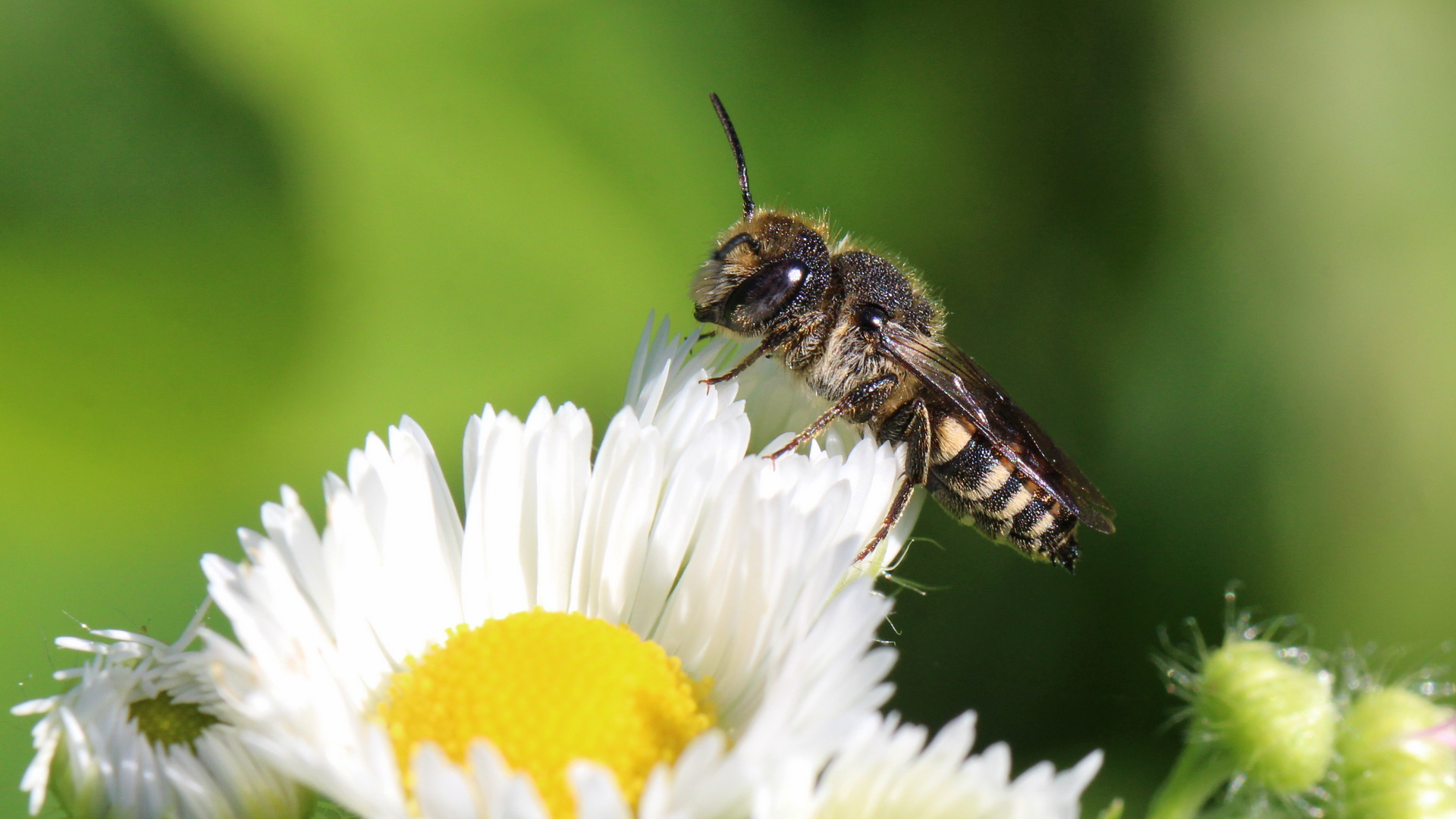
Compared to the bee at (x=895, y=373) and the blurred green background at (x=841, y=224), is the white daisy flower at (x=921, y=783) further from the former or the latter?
the blurred green background at (x=841, y=224)

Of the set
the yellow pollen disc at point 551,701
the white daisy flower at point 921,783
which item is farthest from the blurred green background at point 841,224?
the white daisy flower at point 921,783

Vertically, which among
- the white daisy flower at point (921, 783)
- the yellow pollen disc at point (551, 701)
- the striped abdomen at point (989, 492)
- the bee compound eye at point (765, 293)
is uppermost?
the striped abdomen at point (989, 492)

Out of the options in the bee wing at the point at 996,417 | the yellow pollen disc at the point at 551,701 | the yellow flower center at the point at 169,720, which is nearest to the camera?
the yellow pollen disc at the point at 551,701

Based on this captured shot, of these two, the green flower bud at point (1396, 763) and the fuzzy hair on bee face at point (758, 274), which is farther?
the fuzzy hair on bee face at point (758, 274)

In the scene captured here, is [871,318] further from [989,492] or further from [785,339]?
[989,492]

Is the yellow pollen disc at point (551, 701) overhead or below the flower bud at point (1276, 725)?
below

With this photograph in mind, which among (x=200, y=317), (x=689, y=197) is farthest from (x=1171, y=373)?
(x=200, y=317)
